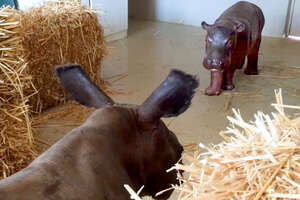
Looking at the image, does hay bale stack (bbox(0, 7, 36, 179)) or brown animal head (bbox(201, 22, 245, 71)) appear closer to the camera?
hay bale stack (bbox(0, 7, 36, 179))

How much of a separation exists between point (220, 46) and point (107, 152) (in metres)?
2.88

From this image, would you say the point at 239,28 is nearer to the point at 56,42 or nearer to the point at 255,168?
the point at 56,42

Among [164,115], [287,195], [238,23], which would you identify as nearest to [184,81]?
[164,115]

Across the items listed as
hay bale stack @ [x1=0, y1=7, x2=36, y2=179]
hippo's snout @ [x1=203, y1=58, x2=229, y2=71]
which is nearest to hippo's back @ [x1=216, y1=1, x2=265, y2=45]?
hippo's snout @ [x1=203, y1=58, x2=229, y2=71]

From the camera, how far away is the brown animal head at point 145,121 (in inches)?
56.4

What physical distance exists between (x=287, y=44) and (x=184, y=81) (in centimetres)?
530

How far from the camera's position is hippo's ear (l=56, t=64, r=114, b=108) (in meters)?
1.58

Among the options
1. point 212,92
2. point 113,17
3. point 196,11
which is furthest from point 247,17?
point 196,11

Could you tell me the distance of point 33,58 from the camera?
12.2 feet

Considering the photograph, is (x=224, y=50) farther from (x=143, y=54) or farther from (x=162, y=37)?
(x=162, y=37)

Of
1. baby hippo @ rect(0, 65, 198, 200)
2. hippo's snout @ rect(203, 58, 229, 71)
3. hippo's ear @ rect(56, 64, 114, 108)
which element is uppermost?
hippo's ear @ rect(56, 64, 114, 108)

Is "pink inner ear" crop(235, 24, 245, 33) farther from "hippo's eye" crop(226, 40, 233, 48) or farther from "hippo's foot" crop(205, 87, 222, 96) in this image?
"hippo's foot" crop(205, 87, 222, 96)

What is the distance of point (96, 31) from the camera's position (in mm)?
4285

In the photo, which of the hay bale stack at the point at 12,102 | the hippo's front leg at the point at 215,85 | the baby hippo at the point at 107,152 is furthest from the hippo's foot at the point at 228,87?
the baby hippo at the point at 107,152
